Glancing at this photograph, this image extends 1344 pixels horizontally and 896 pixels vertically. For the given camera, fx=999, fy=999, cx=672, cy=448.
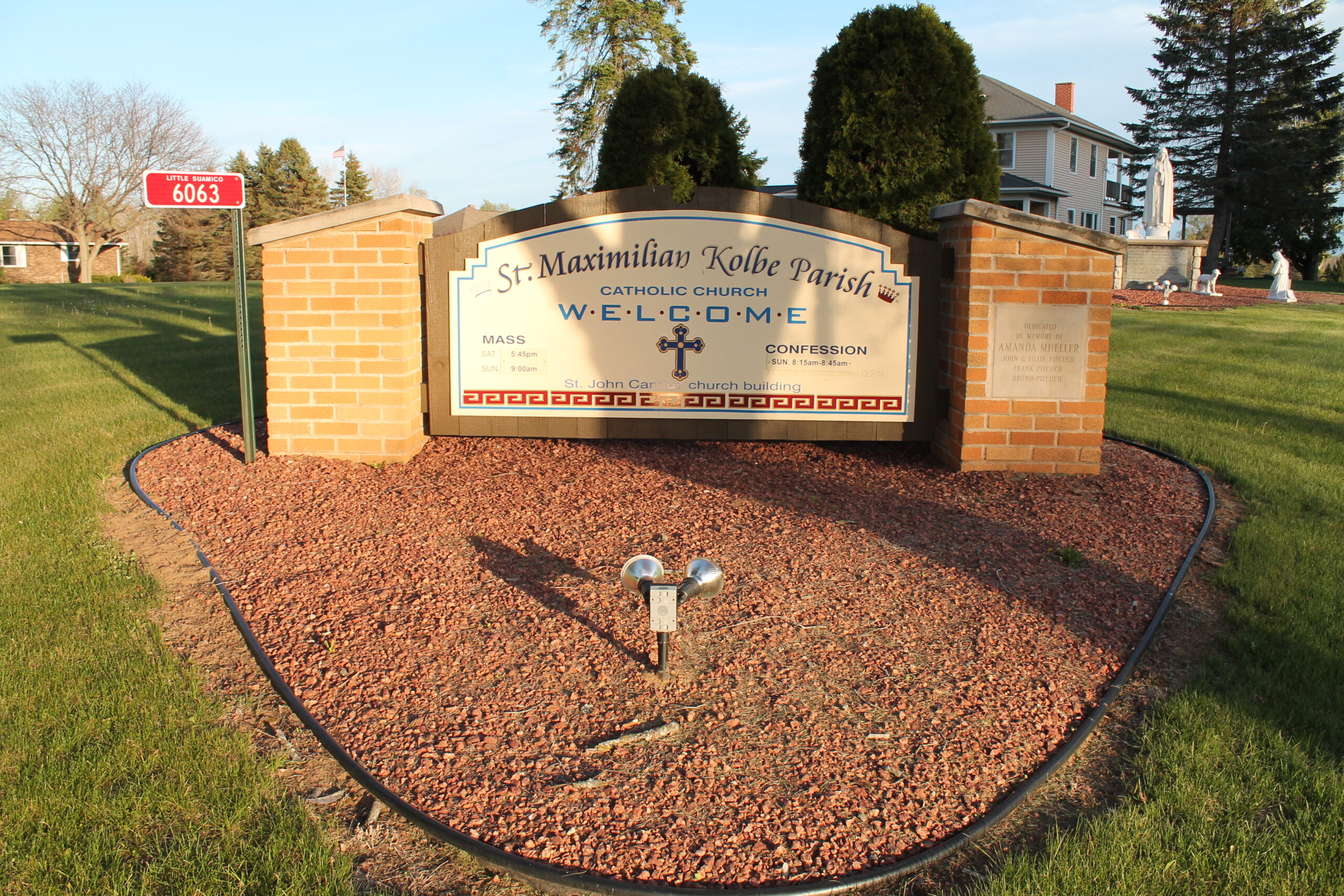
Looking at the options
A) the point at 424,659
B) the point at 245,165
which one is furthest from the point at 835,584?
the point at 245,165

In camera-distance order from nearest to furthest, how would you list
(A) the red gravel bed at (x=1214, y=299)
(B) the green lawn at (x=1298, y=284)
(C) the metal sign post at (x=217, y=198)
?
(C) the metal sign post at (x=217, y=198), (A) the red gravel bed at (x=1214, y=299), (B) the green lawn at (x=1298, y=284)

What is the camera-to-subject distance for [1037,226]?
6156 millimetres

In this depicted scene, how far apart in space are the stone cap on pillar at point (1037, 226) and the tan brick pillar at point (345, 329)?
11.6 ft

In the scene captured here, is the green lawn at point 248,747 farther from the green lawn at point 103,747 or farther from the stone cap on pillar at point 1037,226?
the stone cap on pillar at point 1037,226

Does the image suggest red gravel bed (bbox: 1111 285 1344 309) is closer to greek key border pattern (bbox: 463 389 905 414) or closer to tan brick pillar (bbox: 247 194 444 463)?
greek key border pattern (bbox: 463 389 905 414)

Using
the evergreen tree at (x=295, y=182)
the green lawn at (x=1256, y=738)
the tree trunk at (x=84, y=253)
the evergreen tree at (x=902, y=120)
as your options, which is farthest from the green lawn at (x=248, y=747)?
the tree trunk at (x=84, y=253)

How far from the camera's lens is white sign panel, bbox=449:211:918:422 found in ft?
21.7

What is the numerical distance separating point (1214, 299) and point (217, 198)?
24.0m

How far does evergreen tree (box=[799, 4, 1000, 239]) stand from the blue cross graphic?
222 cm

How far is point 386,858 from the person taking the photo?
2.70 metres

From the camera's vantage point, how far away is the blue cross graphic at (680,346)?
264 inches

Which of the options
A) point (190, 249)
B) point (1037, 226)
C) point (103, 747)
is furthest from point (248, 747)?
point (190, 249)

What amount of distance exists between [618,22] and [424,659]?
28.0m

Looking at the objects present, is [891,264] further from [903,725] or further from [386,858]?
[386,858]
